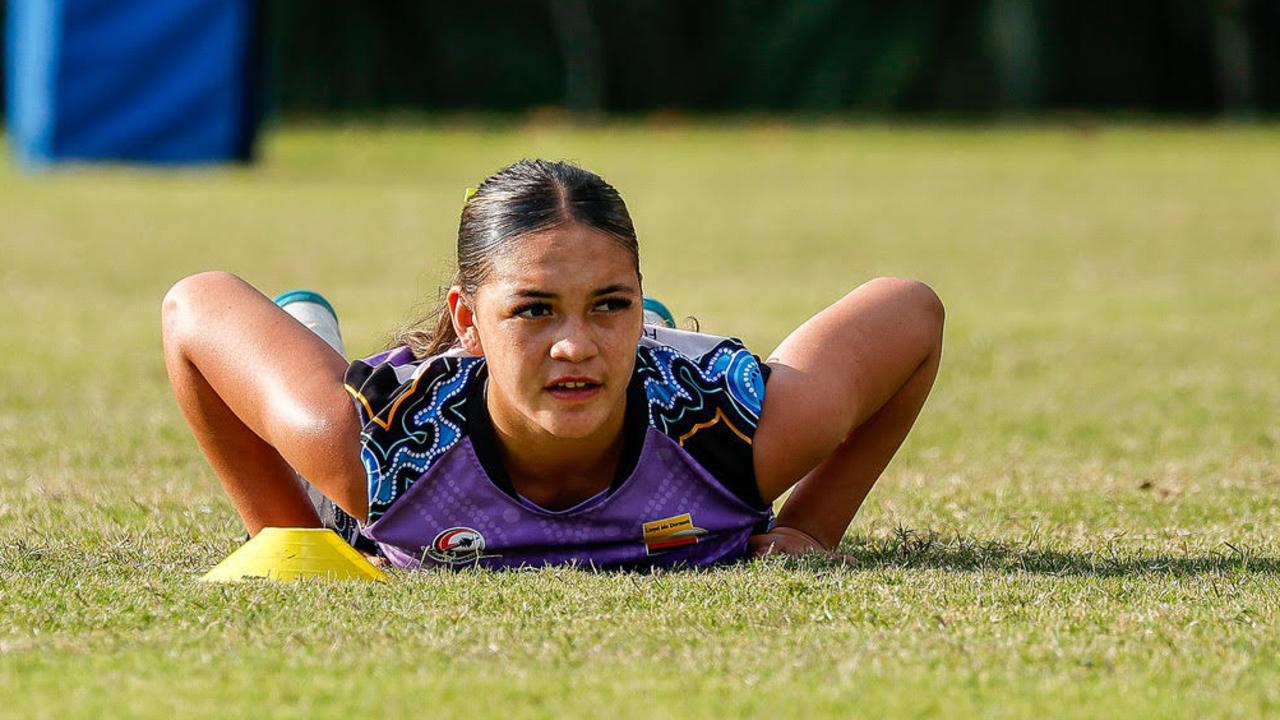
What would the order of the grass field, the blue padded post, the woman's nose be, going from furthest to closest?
1. the blue padded post
2. the woman's nose
3. the grass field

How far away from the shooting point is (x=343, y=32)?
28.3m

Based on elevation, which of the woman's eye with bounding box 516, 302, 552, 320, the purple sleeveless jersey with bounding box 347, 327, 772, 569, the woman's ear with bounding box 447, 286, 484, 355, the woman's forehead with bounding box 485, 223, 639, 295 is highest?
the woman's forehead with bounding box 485, 223, 639, 295

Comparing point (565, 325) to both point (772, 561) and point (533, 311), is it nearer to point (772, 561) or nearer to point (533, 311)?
point (533, 311)

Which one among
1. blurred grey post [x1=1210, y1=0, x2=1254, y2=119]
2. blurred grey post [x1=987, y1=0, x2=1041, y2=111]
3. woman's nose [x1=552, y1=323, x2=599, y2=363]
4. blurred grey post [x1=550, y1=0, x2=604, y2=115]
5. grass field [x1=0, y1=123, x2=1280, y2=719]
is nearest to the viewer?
grass field [x1=0, y1=123, x2=1280, y2=719]

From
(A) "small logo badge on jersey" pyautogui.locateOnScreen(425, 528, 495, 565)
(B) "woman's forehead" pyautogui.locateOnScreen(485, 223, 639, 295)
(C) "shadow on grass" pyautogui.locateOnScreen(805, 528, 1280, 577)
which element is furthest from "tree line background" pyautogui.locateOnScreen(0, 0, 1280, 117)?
(B) "woman's forehead" pyautogui.locateOnScreen(485, 223, 639, 295)

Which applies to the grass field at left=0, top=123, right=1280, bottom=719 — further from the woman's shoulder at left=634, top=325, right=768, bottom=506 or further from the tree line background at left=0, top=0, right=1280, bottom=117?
the tree line background at left=0, top=0, right=1280, bottom=117

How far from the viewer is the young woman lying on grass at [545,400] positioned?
390 centimetres

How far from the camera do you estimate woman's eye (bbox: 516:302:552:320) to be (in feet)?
12.7

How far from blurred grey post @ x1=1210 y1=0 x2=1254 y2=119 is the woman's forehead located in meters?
26.2

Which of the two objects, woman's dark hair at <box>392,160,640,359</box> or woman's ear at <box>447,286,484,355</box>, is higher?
woman's dark hair at <box>392,160,640,359</box>

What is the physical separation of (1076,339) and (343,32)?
20505 mm

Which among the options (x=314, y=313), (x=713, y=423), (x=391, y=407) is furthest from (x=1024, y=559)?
(x=314, y=313)

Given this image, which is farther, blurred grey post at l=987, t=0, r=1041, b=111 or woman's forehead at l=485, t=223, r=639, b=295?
blurred grey post at l=987, t=0, r=1041, b=111

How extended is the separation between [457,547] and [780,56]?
25193 mm
